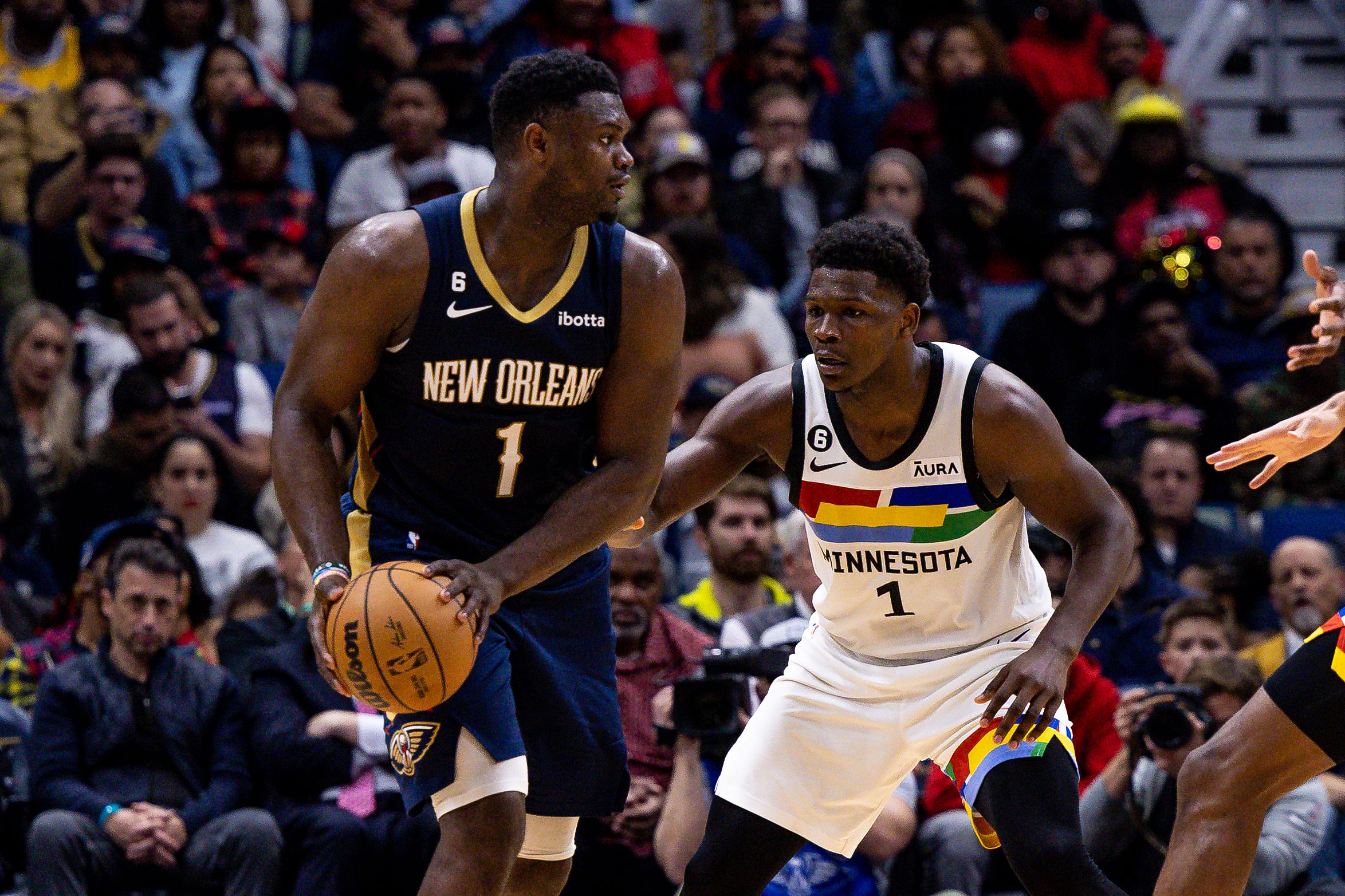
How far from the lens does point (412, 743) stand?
4129 millimetres

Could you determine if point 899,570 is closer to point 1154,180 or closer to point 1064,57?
point 1154,180


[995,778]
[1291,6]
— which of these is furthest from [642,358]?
[1291,6]

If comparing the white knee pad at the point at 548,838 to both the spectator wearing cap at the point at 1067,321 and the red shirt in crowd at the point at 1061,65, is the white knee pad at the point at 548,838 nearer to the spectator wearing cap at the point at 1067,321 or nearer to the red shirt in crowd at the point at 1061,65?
the spectator wearing cap at the point at 1067,321

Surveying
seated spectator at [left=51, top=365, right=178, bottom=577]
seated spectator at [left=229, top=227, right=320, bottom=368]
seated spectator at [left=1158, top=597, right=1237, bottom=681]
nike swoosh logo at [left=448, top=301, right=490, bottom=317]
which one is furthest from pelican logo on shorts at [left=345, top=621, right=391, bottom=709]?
seated spectator at [left=229, top=227, right=320, bottom=368]

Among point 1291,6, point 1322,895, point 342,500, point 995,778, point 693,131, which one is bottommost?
point 1322,895

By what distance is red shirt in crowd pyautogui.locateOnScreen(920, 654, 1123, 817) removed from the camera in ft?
20.7

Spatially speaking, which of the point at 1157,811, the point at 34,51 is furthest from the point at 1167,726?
the point at 34,51

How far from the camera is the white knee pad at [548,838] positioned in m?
4.45

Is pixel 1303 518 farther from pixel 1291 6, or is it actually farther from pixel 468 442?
pixel 1291 6

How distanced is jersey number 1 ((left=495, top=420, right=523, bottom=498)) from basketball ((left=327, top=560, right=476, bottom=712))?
425mm

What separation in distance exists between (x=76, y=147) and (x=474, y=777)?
273 inches

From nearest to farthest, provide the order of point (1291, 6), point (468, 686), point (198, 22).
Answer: point (468, 686) < point (198, 22) < point (1291, 6)

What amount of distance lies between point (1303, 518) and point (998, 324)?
104 inches

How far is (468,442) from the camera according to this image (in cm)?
428
